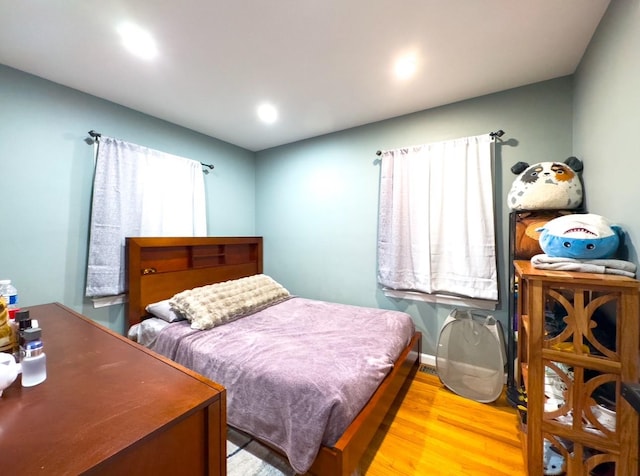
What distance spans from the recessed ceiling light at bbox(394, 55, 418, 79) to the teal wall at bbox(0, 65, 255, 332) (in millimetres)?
2366

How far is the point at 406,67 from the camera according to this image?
1.86m

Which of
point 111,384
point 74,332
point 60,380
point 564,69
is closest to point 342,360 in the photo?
point 111,384

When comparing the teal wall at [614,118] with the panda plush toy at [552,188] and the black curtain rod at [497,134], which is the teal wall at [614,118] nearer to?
the panda plush toy at [552,188]

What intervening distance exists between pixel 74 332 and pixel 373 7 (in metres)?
2.18

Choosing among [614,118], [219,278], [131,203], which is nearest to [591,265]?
[614,118]

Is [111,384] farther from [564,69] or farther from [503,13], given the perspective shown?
[564,69]

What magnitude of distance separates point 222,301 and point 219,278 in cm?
72

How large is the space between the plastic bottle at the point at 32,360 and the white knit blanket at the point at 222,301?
123 centimetres

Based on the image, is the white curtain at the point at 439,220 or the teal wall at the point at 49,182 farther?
the white curtain at the point at 439,220

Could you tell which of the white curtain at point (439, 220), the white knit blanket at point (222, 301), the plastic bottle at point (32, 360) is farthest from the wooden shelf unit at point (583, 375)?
the white knit blanket at point (222, 301)

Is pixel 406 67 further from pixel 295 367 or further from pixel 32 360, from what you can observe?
pixel 32 360

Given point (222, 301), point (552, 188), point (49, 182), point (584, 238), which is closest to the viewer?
point (584, 238)

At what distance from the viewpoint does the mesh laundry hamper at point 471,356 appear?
208 cm

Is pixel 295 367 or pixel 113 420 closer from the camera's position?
pixel 113 420
